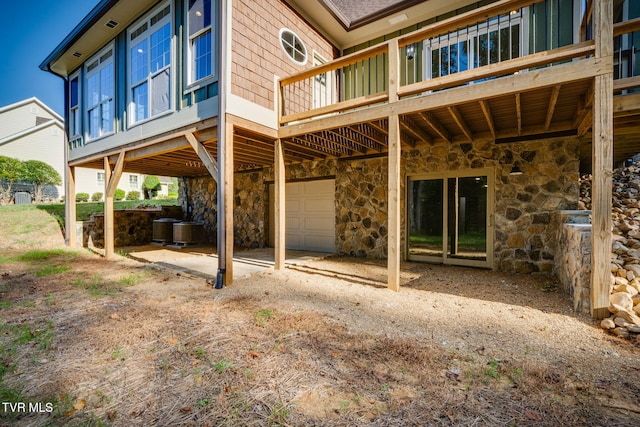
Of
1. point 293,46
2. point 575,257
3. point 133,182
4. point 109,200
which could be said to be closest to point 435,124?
point 575,257

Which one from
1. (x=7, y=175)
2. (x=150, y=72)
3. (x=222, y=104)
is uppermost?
(x=150, y=72)

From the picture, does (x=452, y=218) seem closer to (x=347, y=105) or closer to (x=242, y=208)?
(x=347, y=105)

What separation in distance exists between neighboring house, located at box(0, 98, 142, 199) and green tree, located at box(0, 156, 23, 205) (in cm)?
102

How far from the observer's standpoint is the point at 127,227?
32.8 feet

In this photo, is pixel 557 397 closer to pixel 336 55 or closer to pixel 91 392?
pixel 91 392

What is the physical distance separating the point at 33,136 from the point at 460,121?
2646cm

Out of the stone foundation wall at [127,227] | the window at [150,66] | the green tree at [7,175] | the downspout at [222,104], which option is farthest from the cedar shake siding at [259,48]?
the green tree at [7,175]

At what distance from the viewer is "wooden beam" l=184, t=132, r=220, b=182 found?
5.02 meters

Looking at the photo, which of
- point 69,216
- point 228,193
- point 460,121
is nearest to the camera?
point 228,193

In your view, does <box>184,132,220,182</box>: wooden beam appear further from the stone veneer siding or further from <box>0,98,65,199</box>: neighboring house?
<box>0,98,65,199</box>: neighboring house

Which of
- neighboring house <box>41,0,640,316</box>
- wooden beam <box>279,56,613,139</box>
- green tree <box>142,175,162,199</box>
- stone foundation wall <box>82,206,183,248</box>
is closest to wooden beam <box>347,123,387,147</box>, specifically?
neighboring house <box>41,0,640,316</box>

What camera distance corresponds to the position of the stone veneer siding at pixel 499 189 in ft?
18.3

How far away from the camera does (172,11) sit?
578cm

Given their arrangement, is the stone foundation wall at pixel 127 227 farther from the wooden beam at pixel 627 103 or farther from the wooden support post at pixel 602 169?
the wooden beam at pixel 627 103
